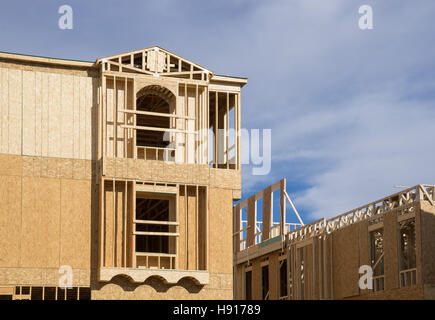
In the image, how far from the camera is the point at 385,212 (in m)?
38.1

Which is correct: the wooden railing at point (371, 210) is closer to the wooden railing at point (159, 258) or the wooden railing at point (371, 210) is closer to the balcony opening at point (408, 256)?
the balcony opening at point (408, 256)

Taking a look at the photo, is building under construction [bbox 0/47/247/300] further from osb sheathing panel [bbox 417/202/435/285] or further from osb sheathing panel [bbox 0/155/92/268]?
osb sheathing panel [bbox 417/202/435/285]

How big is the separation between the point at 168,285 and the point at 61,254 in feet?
15.0

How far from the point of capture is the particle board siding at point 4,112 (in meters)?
32.3

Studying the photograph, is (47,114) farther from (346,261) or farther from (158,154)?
(346,261)

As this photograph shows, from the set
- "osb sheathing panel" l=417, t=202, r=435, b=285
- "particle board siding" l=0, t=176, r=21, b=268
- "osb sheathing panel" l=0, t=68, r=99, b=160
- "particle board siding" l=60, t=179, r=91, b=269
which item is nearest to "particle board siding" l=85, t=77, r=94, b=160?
"osb sheathing panel" l=0, t=68, r=99, b=160

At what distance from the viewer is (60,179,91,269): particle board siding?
105 ft

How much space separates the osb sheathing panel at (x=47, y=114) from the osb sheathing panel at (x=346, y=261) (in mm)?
15263

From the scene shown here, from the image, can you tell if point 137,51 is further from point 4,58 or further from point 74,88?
point 4,58

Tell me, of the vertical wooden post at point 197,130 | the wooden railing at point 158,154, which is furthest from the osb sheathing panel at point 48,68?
the vertical wooden post at point 197,130
